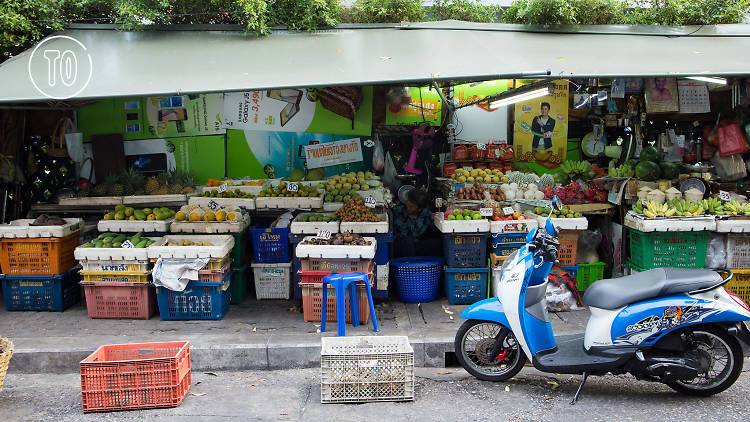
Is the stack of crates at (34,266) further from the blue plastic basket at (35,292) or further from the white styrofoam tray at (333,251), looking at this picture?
the white styrofoam tray at (333,251)

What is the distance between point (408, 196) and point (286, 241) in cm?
205

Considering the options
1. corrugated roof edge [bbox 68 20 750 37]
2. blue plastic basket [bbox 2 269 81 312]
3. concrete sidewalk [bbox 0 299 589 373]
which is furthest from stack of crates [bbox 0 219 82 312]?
corrugated roof edge [bbox 68 20 750 37]

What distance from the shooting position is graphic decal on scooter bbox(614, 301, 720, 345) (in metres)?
4.64

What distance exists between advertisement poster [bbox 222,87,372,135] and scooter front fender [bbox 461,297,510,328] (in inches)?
189

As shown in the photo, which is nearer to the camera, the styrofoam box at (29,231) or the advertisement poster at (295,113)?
the styrofoam box at (29,231)

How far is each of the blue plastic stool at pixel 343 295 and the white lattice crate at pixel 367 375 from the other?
3.31 feet

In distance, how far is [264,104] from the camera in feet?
31.0

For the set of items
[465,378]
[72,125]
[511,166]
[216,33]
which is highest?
[216,33]

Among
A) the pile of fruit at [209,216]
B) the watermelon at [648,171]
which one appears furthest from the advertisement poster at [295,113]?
the watermelon at [648,171]

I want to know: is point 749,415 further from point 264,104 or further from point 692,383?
point 264,104

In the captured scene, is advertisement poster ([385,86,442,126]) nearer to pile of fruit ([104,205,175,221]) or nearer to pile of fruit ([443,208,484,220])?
pile of fruit ([443,208,484,220])

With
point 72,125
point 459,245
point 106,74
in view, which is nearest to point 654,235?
point 459,245

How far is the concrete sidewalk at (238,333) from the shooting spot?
603 cm

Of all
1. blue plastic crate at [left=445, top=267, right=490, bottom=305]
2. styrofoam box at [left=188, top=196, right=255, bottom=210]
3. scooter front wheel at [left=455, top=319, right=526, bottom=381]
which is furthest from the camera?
styrofoam box at [left=188, top=196, right=255, bottom=210]
